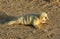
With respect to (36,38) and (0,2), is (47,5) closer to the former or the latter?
(0,2)

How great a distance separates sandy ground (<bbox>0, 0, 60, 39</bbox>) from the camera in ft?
23.8

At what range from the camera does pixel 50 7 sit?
31.1 feet

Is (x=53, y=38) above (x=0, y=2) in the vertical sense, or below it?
below

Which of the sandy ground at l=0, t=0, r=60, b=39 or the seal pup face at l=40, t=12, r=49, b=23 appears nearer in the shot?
the sandy ground at l=0, t=0, r=60, b=39

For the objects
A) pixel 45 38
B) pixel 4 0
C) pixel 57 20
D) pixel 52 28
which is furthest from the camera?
pixel 4 0

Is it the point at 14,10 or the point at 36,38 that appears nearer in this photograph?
the point at 36,38

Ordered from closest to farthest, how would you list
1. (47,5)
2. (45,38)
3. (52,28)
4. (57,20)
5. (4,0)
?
(45,38) → (52,28) → (57,20) → (47,5) → (4,0)

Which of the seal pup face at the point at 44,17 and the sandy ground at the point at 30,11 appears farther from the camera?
the seal pup face at the point at 44,17

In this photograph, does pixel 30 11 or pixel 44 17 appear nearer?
pixel 44 17

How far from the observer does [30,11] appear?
30.5 feet

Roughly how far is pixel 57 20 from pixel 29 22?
3.13ft

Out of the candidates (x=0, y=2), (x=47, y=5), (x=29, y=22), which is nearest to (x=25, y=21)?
(x=29, y=22)

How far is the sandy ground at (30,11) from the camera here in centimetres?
725

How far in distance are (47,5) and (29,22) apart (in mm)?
1919
